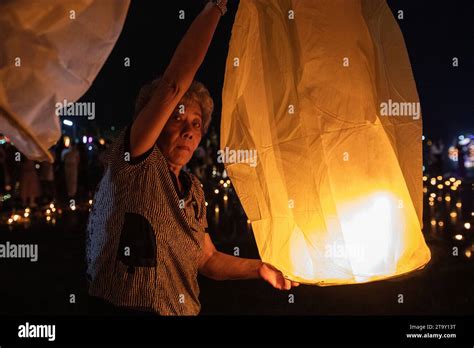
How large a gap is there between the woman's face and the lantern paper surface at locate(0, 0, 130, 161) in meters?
0.49

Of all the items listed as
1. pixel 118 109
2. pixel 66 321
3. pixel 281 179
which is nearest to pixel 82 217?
pixel 118 109

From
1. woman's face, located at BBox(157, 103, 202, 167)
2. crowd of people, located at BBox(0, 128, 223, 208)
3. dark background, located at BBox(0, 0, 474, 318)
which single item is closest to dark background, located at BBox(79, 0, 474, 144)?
dark background, located at BBox(0, 0, 474, 318)

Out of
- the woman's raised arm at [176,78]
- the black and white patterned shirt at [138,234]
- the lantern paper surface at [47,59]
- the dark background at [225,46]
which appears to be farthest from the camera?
the dark background at [225,46]

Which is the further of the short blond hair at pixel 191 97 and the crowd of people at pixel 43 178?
the crowd of people at pixel 43 178

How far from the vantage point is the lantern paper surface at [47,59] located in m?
1.72

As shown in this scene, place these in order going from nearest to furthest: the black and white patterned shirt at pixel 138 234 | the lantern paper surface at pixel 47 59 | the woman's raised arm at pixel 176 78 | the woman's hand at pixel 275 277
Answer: the lantern paper surface at pixel 47 59 < the woman's raised arm at pixel 176 78 < the black and white patterned shirt at pixel 138 234 < the woman's hand at pixel 275 277

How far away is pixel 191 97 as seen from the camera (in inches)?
90.3

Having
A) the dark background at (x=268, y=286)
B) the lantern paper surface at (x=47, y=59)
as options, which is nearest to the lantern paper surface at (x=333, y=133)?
the lantern paper surface at (x=47, y=59)

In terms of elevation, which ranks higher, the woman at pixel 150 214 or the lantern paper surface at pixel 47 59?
the lantern paper surface at pixel 47 59

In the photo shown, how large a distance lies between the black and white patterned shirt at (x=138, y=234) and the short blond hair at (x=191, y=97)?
231mm

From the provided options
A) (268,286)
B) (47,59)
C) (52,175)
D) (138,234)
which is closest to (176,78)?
(47,59)

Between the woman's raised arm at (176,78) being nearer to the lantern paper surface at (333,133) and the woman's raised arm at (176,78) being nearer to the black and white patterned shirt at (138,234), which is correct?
the black and white patterned shirt at (138,234)

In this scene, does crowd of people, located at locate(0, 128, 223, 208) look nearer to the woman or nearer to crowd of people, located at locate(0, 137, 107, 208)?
crowd of people, located at locate(0, 137, 107, 208)

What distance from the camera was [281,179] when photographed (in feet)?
6.84
